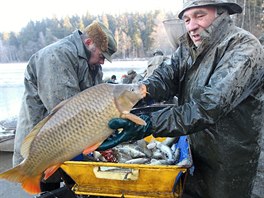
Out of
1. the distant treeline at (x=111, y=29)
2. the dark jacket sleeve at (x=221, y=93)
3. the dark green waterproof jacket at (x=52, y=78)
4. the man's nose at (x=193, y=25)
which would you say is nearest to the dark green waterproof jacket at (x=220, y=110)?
the dark jacket sleeve at (x=221, y=93)

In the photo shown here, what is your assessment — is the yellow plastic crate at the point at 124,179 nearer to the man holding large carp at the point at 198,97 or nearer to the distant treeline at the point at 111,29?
the man holding large carp at the point at 198,97

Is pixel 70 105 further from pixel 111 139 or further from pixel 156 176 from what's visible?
pixel 156 176

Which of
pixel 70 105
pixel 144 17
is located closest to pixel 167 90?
pixel 70 105

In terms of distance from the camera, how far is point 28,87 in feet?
9.80

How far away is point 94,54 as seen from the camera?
313 centimetres

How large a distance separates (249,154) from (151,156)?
3.04 ft

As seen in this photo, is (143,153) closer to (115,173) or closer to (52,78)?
(115,173)

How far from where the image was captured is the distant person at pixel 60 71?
8.84 ft

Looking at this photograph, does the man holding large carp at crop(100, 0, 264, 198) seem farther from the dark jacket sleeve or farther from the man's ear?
the man's ear

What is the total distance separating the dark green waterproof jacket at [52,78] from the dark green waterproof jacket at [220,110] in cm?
70

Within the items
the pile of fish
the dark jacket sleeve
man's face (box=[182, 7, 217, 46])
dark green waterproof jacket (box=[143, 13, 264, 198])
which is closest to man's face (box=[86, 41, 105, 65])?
dark green waterproof jacket (box=[143, 13, 264, 198])

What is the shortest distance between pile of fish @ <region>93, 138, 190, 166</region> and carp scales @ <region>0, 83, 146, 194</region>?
0.75 m

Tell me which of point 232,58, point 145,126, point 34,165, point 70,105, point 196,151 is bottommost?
point 196,151

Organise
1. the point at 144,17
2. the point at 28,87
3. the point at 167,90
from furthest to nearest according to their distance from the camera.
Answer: the point at 144,17, the point at 28,87, the point at 167,90
